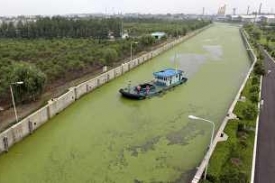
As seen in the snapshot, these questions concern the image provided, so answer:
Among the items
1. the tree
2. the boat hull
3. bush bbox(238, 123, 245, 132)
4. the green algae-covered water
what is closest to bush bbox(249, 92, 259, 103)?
the green algae-covered water

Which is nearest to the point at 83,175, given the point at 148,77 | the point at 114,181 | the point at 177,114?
the point at 114,181

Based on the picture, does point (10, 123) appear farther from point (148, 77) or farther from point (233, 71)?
point (233, 71)

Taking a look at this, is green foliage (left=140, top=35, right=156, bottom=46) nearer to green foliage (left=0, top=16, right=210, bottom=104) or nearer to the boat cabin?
green foliage (left=0, top=16, right=210, bottom=104)

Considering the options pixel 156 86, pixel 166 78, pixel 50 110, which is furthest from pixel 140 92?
pixel 50 110

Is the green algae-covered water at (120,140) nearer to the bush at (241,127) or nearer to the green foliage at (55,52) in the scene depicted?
the bush at (241,127)

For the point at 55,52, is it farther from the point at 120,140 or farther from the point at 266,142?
the point at 266,142

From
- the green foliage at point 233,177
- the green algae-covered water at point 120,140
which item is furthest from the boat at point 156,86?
the green foliage at point 233,177
